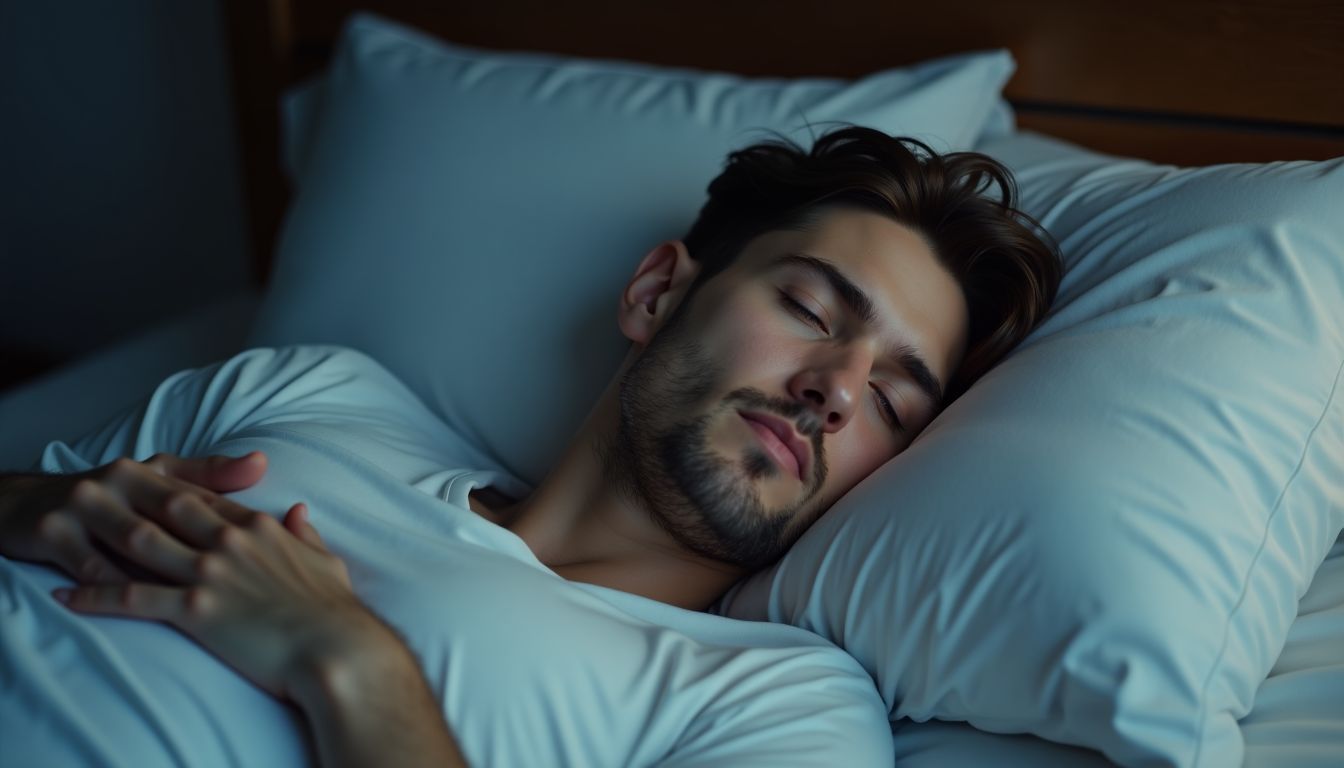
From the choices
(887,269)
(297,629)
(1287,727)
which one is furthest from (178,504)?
(1287,727)

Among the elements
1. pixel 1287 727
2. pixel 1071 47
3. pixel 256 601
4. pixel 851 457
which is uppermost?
pixel 1071 47

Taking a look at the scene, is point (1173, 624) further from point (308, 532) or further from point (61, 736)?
point (61, 736)

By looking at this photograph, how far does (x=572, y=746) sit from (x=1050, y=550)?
18.5 inches

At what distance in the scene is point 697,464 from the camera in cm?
118

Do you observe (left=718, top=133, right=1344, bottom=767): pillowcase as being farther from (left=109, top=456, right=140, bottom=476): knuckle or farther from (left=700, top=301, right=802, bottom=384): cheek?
(left=109, top=456, right=140, bottom=476): knuckle

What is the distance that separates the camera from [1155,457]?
0.97m

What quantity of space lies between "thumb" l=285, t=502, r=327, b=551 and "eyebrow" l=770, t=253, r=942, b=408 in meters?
0.63

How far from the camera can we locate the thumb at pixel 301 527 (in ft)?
3.48

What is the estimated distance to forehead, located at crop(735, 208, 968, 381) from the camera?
126 centimetres

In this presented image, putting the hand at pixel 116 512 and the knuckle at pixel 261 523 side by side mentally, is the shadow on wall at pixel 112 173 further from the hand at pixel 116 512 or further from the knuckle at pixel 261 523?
the knuckle at pixel 261 523

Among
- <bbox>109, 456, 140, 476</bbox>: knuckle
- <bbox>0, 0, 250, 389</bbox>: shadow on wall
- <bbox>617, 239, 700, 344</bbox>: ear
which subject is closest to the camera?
<bbox>109, 456, 140, 476</bbox>: knuckle

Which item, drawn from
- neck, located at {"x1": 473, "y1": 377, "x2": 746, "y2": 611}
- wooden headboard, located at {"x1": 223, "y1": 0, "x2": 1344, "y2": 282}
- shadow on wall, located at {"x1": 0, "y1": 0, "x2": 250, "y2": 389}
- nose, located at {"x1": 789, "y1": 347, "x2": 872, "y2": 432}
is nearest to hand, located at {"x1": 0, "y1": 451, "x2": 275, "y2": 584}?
neck, located at {"x1": 473, "y1": 377, "x2": 746, "y2": 611}

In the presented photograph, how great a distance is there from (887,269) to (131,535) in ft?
2.90

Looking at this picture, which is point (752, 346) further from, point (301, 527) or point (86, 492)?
point (86, 492)
